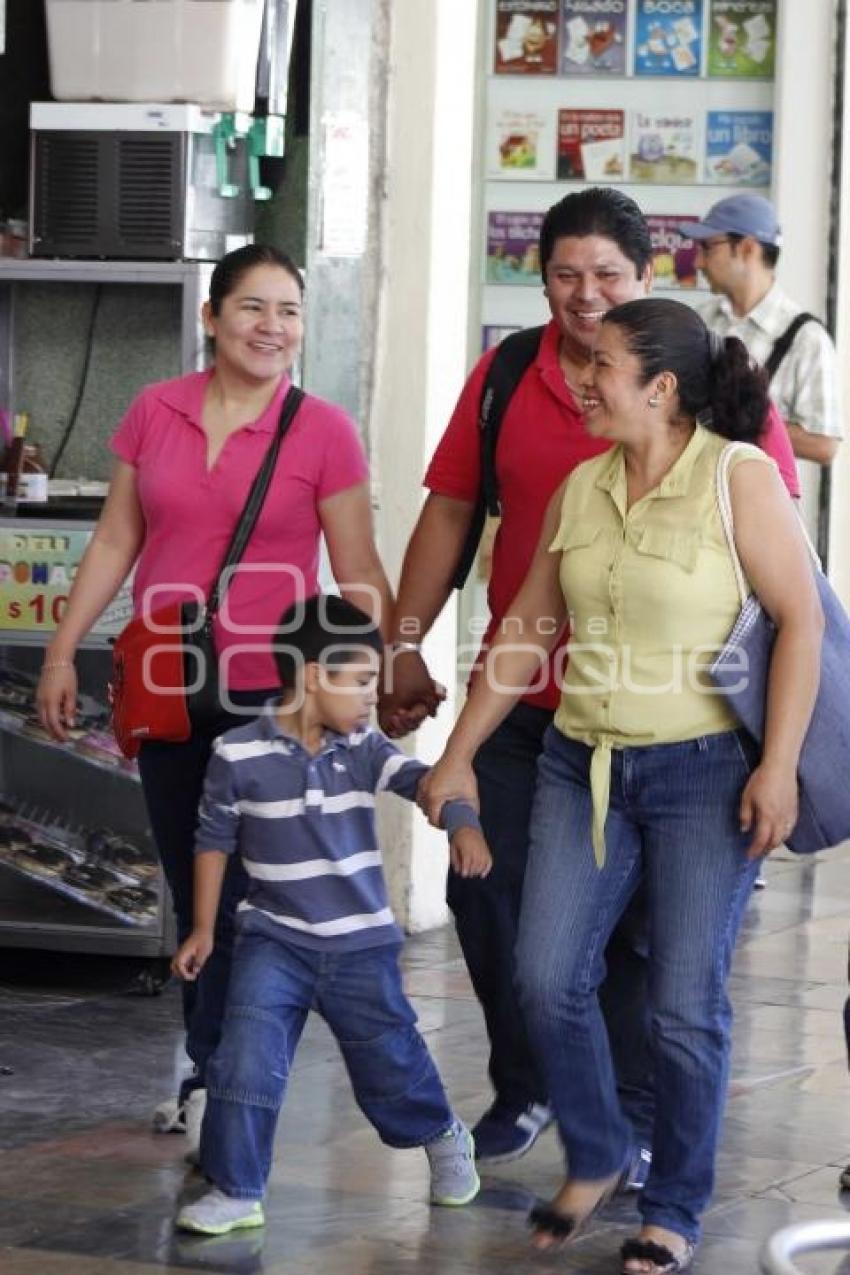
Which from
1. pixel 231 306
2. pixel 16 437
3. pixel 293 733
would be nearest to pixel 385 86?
pixel 16 437

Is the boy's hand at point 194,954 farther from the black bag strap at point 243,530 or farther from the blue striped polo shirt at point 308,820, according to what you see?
the black bag strap at point 243,530

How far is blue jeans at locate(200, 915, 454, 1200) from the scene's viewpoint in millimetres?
5293

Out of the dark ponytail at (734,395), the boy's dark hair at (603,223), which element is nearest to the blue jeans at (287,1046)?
the dark ponytail at (734,395)

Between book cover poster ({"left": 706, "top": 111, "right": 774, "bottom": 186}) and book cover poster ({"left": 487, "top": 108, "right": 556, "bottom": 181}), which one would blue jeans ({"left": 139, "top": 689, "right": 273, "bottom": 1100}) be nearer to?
book cover poster ({"left": 487, "top": 108, "right": 556, "bottom": 181})

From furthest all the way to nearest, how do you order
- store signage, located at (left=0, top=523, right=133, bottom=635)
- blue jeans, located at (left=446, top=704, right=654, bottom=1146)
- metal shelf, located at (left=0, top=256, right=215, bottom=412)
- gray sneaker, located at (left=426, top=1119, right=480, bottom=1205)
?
store signage, located at (left=0, top=523, right=133, bottom=635) → metal shelf, located at (left=0, top=256, right=215, bottom=412) → blue jeans, located at (left=446, top=704, right=654, bottom=1146) → gray sneaker, located at (left=426, top=1119, right=480, bottom=1205)

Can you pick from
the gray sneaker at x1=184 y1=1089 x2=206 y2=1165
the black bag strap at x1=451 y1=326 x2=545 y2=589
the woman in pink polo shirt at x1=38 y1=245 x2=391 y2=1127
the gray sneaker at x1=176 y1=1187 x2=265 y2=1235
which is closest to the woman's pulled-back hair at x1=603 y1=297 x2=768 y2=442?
the black bag strap at x1=451 y1=326 x2=545 y2=589

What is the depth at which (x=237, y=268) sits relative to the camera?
5.88m

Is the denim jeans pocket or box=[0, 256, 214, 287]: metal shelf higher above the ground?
box=[0, 256, 214, 287]: metal shelf

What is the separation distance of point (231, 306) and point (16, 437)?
238 centimetres

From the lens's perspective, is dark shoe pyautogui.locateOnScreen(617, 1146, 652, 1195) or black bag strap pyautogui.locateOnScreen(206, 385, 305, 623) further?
black bag strap pyautogui.locateOnScreen(206, 385, 305, 623)

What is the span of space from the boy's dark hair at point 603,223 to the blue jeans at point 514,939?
0.98 metres

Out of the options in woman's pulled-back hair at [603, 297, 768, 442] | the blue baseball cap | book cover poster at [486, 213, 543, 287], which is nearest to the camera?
woman's pulled-back hair at [603, 297, 768, 442]

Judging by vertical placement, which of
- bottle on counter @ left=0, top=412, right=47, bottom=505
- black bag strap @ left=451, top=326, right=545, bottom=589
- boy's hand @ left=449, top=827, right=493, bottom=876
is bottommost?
boy's hand @ left=449, top=827, right=493, bottom=876

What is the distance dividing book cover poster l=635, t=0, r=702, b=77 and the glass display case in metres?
5.25
